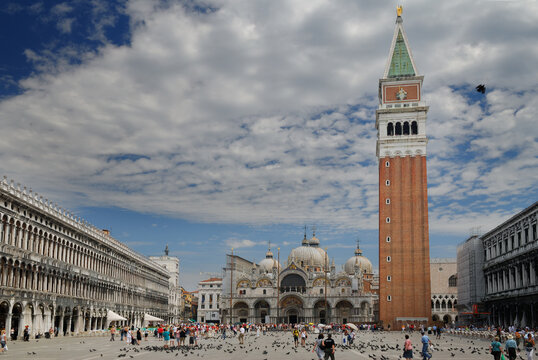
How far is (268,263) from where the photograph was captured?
12600 cm

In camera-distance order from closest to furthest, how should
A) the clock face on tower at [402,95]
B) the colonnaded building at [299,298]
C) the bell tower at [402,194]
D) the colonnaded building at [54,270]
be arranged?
the colonnaded building at [54,270] → the bell tower at [402,194] → the clock face on tower at [402,95] → the colonnaded building at [299,298]

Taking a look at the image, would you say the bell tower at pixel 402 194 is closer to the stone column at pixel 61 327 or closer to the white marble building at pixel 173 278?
the stone column at pixel 61 327

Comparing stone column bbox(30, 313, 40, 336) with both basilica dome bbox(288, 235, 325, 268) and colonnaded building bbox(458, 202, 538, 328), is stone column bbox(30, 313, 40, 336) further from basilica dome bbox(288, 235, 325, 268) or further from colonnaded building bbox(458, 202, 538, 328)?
basilica dome bbox(288, 235, 325, 268)

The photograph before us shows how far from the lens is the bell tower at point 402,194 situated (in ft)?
255

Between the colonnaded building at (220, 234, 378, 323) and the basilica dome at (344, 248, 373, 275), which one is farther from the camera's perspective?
the basilica dome at (344, 248, 373, 275)

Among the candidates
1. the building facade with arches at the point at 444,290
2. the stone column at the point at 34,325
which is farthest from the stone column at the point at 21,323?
the building facade with arches at the point at 444,290

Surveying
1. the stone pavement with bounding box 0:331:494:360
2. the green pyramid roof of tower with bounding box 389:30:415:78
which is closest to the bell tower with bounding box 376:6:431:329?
the green pyramid roof of tower with bounding box 389:30:415:78

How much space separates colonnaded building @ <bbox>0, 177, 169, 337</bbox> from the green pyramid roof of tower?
155 ft

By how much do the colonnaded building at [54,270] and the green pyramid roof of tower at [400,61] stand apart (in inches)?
1864

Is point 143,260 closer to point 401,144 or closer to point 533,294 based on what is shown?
point 401,144

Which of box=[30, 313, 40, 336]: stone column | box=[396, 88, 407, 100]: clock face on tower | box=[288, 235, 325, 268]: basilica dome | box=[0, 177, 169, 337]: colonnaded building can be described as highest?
box=[396, 88, 407, 100]: clock face on tower

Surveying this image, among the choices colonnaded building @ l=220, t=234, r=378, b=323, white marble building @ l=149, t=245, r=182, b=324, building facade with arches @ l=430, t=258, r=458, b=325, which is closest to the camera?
colonnaded building @ l=220, t=234, r=378, b=323

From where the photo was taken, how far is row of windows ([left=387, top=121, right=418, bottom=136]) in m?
82.8

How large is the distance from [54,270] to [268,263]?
79.3m
